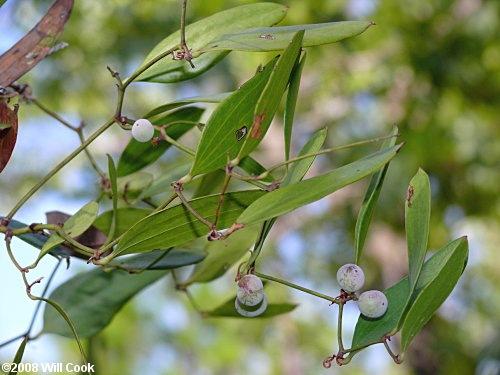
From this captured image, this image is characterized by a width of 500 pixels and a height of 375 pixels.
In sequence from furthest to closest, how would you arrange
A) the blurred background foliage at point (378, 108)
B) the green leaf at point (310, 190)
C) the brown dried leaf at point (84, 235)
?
the blurred background foliage at point (378, 108) → the brown dried leaf at point (84, 235) → the green leaf at point (310, 190)

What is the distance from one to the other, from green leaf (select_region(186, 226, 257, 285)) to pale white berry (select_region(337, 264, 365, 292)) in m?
0.14

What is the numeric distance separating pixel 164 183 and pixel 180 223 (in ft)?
0.42

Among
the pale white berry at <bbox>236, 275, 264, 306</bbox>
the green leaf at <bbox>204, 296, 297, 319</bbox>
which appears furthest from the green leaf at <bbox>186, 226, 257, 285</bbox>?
the pale white berry at <bbox>236, 275, 264, 306</bbox>

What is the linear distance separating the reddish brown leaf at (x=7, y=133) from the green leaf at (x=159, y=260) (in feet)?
0.28

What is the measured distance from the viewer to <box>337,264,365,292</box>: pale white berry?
28 cm

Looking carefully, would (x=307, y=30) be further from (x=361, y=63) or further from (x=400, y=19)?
(x=361, y=63)

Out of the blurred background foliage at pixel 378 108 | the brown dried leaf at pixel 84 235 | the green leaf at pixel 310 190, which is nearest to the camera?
the green leaf at pixel 310 190

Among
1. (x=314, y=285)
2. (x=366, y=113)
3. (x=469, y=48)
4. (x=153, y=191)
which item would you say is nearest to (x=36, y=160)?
(x=314, y=285)

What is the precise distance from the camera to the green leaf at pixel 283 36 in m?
0.26

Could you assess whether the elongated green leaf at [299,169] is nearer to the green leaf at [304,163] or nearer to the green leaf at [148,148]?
the green leaf at [304,163]

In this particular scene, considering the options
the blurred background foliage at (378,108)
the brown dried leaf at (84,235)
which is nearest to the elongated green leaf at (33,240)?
the brown dried leaf at (84,235)

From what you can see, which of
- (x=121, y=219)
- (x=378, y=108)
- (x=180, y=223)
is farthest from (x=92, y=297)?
(x=378, y=108)

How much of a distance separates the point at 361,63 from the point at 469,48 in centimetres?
46

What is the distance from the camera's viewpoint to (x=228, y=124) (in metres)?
0.26
